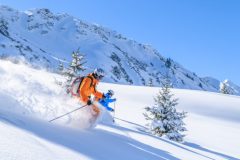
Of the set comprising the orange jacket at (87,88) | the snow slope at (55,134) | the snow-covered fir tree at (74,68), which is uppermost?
the snow-covered fir tree at (74,68)

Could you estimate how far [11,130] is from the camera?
21.3ft

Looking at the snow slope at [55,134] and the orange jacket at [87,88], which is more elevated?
the orange jacket at [87,88]

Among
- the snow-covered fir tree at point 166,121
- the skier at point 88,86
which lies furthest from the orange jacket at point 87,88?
the snow-covered fir tree at point 166,121

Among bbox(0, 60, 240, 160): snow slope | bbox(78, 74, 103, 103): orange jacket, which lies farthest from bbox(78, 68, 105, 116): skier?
bbox(0, 60, 240, 160): snow slope

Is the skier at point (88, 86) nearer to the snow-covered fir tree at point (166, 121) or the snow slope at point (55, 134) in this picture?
the snow slope at point (55, 134)

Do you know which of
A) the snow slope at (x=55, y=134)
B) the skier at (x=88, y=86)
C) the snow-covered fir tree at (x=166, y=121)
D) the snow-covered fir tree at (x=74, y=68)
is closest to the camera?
the snow slope at (x=55, y=134)

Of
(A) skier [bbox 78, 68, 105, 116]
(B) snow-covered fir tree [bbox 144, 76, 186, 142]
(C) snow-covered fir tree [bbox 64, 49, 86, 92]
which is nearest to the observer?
(A) skier [bbox 78, 68, 105, 116]

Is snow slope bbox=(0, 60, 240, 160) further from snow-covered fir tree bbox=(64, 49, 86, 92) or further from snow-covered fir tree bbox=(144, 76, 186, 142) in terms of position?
snow-covered fir tree bbox=(64, 49, 86, 92)

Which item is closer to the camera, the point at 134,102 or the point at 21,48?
the point at 134,102

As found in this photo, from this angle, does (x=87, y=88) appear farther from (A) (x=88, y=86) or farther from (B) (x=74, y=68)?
(B) (x=74, y=68)

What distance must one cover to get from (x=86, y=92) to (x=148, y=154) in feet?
8.01

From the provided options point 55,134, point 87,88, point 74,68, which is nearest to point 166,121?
point 74,68

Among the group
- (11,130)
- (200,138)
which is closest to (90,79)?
(11,130)

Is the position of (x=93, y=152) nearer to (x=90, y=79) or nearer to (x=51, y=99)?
(x=90, y=79)
